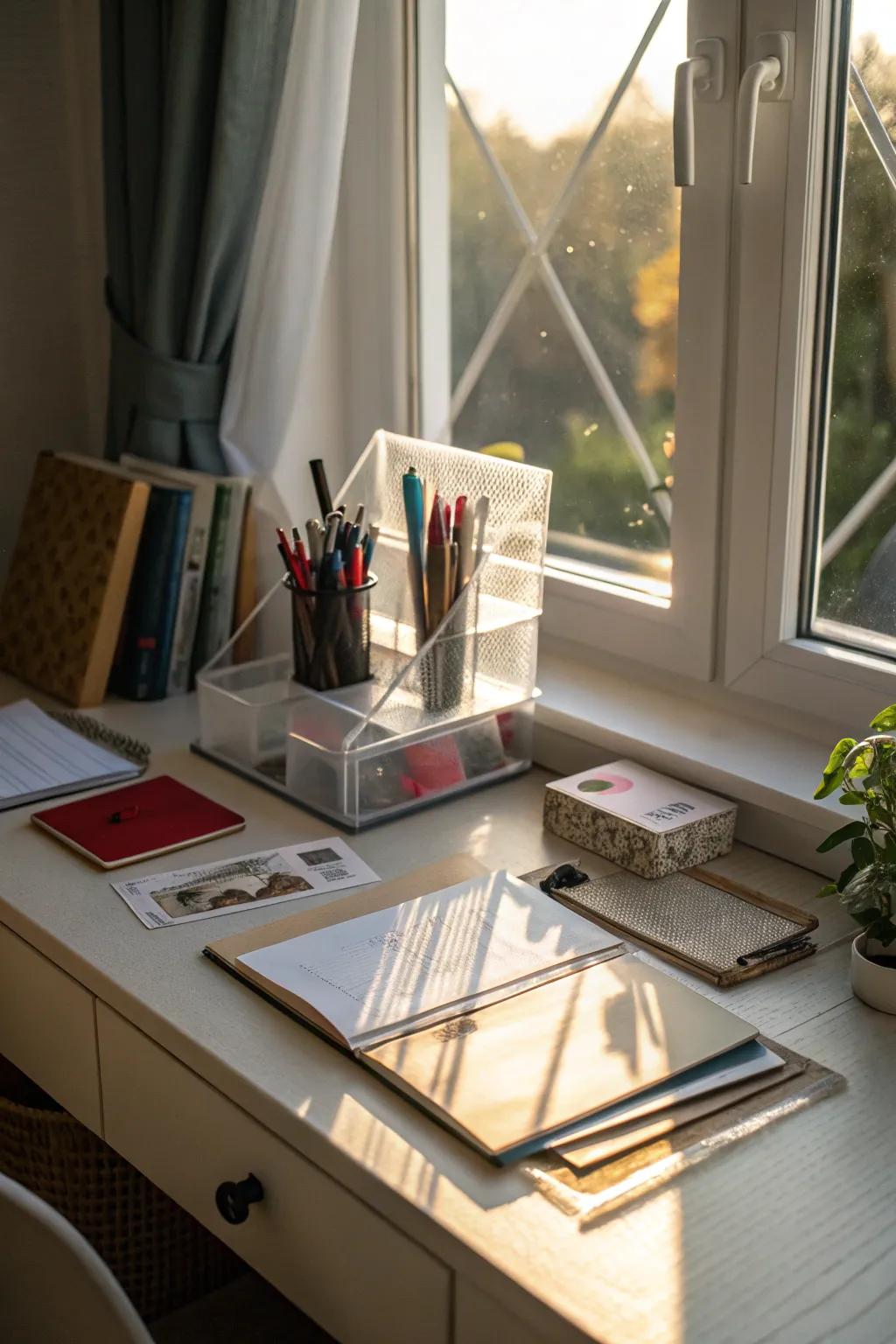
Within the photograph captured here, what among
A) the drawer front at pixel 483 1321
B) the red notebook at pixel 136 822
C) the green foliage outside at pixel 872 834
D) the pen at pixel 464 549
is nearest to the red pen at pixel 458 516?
the pen at pixel 464 549

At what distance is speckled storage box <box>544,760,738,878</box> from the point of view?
4.24 ft

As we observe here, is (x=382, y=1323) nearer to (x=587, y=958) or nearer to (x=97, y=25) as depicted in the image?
(x=587, y=958)

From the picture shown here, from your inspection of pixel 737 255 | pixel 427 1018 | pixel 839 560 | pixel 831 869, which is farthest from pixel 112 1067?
pixel 737 255

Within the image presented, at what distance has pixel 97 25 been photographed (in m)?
1.88

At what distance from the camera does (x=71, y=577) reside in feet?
5.76

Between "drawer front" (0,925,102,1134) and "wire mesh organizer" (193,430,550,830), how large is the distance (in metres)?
0.31

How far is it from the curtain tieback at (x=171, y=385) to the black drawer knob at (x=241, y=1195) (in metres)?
1.04

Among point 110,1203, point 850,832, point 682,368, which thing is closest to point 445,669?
point 682,368

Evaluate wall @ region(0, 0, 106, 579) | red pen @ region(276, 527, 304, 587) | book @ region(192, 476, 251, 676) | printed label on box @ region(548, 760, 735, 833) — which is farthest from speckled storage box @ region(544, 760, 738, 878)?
wall @ region(0, 0, 106, 579)

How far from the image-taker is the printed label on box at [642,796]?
131 cm

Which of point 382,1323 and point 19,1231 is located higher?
point 19,1231

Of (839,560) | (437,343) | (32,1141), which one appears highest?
(437,343)

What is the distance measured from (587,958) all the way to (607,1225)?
0.98 feet

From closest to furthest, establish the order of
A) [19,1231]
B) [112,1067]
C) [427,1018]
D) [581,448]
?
[19,1231]
[427,1018]
[112,1067]
[581,448]
